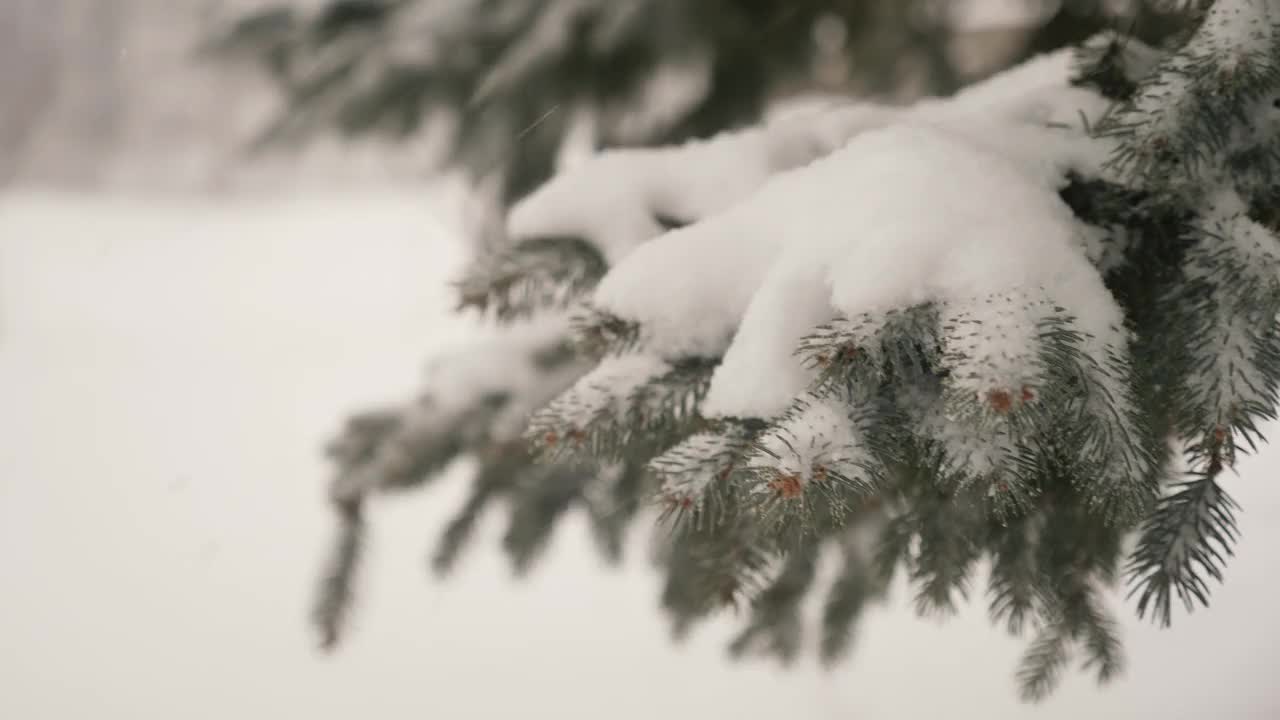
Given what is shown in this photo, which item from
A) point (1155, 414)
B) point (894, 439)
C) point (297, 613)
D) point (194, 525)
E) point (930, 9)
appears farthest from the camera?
point (194, 525)

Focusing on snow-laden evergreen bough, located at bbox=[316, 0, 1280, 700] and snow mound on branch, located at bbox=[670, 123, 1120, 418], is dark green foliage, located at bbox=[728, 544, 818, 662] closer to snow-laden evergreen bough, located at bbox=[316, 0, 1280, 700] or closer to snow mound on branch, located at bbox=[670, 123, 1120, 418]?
snow-laden evergreen bough, located at bbox=[316, 0, 1280, 700]

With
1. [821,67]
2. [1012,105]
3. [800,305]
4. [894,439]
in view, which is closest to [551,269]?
[800,305]

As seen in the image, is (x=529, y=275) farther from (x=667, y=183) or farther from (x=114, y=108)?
(x=114, y=108)

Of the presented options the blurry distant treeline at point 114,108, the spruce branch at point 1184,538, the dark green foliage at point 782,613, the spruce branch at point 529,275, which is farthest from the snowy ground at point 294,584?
the spruce branch at point 1184,538

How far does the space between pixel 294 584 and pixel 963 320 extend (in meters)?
2.06

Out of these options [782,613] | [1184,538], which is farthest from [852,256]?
[782,613]

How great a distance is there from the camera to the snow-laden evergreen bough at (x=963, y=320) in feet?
1.82

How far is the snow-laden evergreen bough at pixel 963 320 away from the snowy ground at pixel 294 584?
0.90m

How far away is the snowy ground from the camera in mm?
1801

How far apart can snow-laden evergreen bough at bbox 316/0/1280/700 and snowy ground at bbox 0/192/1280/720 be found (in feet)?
2.95

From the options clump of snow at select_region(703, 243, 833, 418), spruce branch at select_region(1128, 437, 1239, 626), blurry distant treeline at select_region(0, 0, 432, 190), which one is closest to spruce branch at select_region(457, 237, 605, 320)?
clump of snow at select_region(703, 243, 833, 418)

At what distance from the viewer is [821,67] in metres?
1.74

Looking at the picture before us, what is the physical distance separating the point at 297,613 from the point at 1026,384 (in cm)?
203

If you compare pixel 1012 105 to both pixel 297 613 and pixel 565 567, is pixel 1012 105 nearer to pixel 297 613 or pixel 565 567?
pixel 565 567
